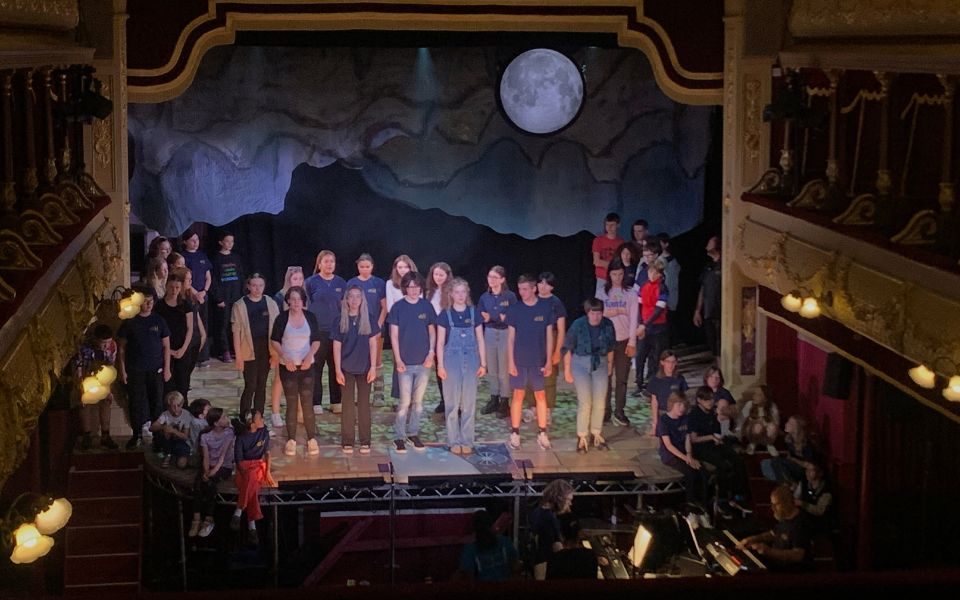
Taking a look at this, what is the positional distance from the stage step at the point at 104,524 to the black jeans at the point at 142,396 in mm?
338

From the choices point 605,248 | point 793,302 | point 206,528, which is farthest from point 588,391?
point 206,528

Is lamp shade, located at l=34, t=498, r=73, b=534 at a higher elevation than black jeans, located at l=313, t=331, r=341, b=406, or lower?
higher

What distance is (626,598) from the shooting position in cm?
273

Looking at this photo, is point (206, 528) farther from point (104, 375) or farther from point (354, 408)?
point (104, 375)

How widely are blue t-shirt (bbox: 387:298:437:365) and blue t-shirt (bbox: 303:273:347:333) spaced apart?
1.77 ft

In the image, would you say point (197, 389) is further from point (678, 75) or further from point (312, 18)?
point (678, 75)

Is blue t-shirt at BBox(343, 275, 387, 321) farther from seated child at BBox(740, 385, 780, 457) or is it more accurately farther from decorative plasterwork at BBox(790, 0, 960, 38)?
decorative plasterwork at BBox(790, 0, 960, 38)

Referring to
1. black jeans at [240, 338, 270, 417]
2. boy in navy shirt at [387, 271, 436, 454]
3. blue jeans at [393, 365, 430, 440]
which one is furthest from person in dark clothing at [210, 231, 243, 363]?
blue jeans at [393, 365, 430, 440]

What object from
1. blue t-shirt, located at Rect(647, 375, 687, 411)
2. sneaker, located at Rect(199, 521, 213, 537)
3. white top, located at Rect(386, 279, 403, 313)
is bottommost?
sneaker, located at Rect(199, 521, 213, 537)

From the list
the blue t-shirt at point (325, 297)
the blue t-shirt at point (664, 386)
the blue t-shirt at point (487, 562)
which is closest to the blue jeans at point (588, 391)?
the blue t-shirt at point (664, 386)

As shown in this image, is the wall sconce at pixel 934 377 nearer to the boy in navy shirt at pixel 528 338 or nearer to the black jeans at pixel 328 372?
the boy in navy shirt at pixel 528 338

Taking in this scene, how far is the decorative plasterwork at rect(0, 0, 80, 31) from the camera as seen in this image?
29.3ft

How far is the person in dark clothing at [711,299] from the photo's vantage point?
1160cm

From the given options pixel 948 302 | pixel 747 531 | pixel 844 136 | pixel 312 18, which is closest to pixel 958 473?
pixel 747 531
